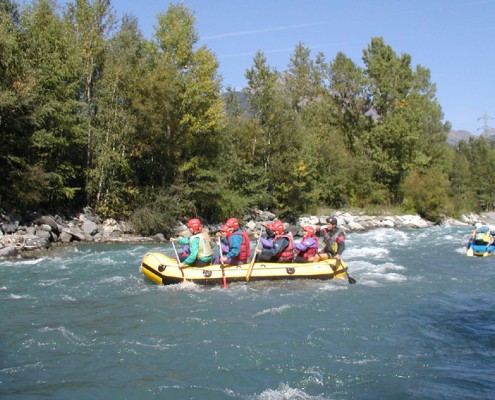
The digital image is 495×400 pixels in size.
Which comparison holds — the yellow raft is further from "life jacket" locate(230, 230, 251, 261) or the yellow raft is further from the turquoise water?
"life jacket" locate(230, 230, 251, 261)

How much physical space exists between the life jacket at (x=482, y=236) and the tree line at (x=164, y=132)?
11057 mm

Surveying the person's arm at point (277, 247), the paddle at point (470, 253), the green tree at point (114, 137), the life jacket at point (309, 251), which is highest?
the green tree at point (114, 137)

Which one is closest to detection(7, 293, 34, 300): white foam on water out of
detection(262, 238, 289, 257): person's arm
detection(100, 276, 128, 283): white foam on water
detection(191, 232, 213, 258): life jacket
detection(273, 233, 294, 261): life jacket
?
detection(100, 276, 128, 283): white foam on water

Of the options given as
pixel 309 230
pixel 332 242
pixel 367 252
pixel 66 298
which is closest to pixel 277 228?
pixel 309 230

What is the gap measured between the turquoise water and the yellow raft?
20 centimetres

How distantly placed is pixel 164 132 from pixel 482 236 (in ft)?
44.0

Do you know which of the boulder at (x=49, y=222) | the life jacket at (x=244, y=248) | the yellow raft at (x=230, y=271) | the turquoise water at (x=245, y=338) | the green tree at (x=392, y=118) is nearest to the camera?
the turquoise water at (x=245, y=338)

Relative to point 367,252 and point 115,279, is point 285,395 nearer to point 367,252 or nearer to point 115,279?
point 115,279

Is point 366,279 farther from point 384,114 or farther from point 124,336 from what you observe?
point 384,114

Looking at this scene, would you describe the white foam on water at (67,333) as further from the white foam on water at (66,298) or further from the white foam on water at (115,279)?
the white foam on water at (115,279)

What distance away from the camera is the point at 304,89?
4012 centimetres

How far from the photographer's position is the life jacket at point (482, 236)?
646 inches

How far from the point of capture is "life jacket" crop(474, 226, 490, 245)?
16.4 metres

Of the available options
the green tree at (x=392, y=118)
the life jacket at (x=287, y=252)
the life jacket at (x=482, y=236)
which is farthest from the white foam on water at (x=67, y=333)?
the green tree at (x=392, y=118)
